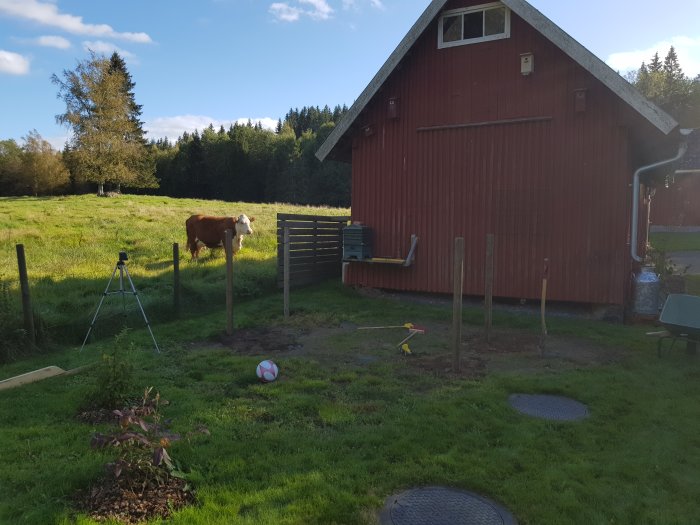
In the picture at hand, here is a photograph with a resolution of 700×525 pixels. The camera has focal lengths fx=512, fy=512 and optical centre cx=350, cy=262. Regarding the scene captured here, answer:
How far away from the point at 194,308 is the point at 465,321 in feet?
18.3

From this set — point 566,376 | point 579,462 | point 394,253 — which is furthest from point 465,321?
point 579,462

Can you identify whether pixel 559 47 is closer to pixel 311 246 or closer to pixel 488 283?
pixel 488 283

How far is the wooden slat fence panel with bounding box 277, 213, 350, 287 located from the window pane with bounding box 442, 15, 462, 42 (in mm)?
5365

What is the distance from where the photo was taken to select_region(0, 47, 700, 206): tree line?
135ft

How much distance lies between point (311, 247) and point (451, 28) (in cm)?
625

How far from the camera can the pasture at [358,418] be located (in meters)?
3.59

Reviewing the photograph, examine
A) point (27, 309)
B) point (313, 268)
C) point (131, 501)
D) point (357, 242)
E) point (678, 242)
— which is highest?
point (357, 242)

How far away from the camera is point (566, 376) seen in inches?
259

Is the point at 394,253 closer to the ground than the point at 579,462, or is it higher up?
higher up

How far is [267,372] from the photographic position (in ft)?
20.3

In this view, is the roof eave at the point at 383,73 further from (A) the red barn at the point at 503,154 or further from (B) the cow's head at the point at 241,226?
(B) the cow's head at the point at 241,226

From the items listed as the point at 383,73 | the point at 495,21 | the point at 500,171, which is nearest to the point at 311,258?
the point at 383,73

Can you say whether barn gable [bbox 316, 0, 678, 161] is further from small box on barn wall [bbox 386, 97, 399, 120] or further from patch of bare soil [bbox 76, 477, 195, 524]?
patch of bare soil [bbox 76, 477, 195, 524]

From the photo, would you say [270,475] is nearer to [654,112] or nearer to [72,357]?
[72,357]
